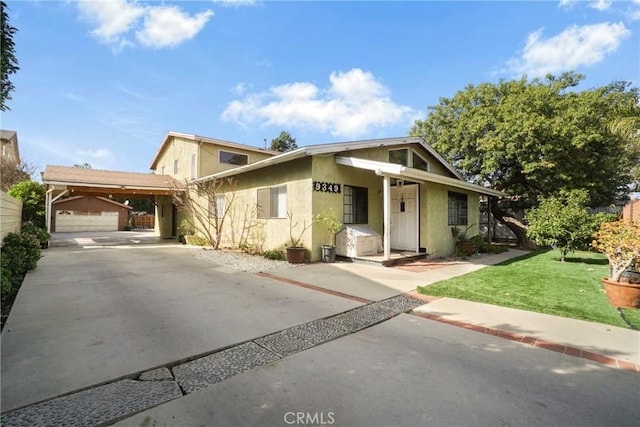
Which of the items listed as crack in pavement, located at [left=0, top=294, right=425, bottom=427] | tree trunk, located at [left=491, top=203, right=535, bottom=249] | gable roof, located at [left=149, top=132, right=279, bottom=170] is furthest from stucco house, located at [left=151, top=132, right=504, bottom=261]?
crack in pavement, located at [left=0, top=294, right=425, bottom=427]

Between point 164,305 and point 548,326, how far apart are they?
585cm

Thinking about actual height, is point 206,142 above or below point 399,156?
above

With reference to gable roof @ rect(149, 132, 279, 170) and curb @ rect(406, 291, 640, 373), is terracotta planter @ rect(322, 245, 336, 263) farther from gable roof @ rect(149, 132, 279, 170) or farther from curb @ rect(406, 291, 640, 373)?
gable roof @ rect(149, 132, 279, 170)

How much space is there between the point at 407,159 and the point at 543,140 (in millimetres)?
6506

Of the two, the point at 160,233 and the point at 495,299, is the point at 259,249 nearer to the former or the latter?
the point at 495,299

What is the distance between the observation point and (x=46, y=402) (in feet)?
7.72

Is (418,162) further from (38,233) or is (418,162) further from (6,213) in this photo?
(38,233)

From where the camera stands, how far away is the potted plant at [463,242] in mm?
11297

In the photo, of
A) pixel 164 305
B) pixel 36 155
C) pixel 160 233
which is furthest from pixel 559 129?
pixel 36 155

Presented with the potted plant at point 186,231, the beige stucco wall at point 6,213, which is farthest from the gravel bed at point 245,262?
the potted plant at point 186,231

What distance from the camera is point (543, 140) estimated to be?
13000 mm

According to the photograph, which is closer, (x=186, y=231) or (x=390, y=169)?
(x=390, y=169)

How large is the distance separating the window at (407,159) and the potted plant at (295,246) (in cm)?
466

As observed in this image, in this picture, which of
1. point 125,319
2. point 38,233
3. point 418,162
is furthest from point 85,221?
point 418,162
